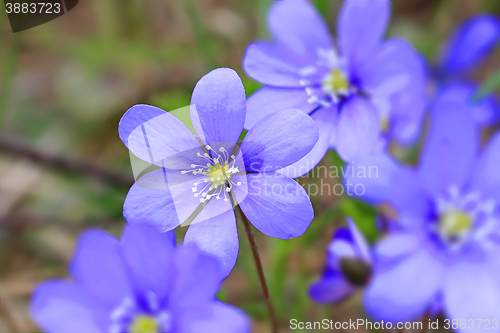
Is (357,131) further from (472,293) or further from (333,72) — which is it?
(472,293)

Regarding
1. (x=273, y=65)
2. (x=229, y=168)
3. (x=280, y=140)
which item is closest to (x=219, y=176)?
(x=229, y=168)

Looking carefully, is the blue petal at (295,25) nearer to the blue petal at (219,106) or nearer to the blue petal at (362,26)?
the blue petal at (362,26)

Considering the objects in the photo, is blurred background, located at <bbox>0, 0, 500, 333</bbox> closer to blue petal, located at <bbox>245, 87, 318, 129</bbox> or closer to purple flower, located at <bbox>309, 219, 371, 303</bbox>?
purple flower, located at <bbox>309, 219, 371, 303</bbox>

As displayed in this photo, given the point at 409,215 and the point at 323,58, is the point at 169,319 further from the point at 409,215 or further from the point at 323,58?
the point at 323,58

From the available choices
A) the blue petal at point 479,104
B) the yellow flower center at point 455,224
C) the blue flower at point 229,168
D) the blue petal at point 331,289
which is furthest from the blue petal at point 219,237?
the blue petal at point 479,104

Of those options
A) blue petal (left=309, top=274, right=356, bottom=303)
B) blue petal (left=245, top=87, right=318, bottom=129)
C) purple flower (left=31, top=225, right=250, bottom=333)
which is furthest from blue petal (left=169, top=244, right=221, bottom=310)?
blue petal (left=309, top=274, right=356, bottom=303)

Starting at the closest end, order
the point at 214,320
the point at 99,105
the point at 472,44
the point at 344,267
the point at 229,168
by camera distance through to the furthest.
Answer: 1. the point at 214,320
2. the point at 229,168
3. the point at 344,267
4. the point at 472,44
5. the point at 99,105
